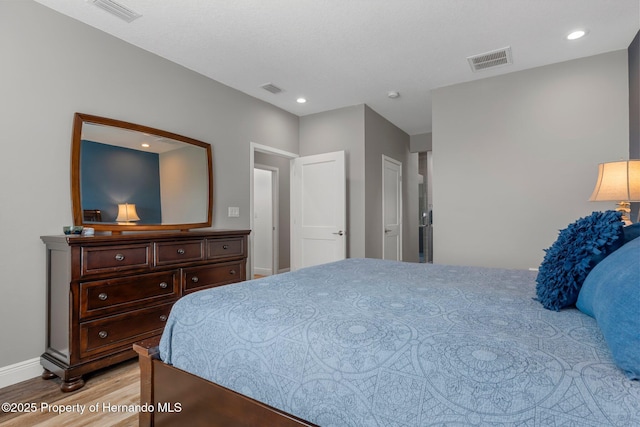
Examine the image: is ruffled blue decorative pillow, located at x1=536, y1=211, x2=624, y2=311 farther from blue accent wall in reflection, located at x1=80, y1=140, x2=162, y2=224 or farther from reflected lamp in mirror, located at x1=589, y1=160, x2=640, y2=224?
blue accent wall in reflection, located at x1=80, y1=140, x2=162, y2=224

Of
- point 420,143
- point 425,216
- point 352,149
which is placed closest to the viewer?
point 352,149

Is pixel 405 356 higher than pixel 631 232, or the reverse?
pixel 631 232

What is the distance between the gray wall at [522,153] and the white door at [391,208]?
3.73ft

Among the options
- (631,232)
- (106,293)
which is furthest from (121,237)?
(631,232)

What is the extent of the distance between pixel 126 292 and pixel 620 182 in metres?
3.69

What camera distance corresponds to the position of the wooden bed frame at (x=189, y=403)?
3.21 feet

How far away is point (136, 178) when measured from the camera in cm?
288

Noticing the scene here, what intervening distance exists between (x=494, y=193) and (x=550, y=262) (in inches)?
105

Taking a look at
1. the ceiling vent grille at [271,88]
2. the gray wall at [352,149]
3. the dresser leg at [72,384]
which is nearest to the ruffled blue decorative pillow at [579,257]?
the dresser leg at [72,384]

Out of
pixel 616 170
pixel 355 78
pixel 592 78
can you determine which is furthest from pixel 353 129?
pixel 616 170

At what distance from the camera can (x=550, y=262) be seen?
1.19 meters

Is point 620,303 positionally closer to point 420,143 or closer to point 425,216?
point 420,143

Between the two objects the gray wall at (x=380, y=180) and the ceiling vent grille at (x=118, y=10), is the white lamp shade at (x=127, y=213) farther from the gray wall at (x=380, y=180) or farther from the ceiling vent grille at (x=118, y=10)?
the gray wall at (x=380, y=180)

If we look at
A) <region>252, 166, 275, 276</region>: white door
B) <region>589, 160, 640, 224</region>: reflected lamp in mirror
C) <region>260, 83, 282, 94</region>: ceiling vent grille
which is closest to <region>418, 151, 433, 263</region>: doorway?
<region>252, 166, 275, 276</region>: white door
